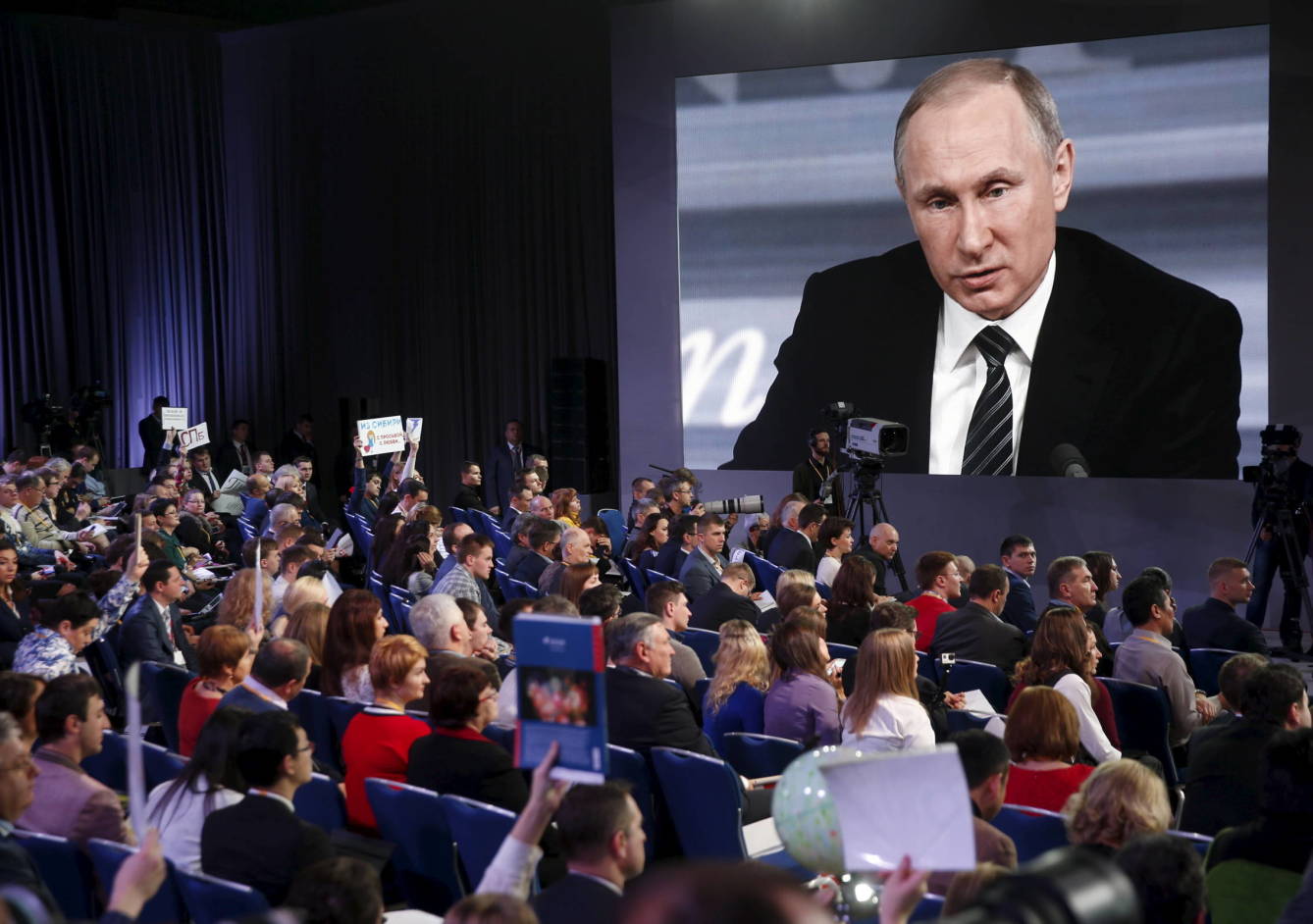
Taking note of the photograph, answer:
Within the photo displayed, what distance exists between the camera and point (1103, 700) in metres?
5.19

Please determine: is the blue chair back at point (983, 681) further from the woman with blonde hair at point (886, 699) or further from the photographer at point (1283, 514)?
the photographer at point (1283, 514)

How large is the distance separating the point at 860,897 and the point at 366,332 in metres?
14.4

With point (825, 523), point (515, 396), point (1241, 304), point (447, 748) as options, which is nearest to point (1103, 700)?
point (447, 748)

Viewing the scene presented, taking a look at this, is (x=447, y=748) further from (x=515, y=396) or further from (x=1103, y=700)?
(x=515, y=396)

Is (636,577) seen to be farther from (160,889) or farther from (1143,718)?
(160,889)

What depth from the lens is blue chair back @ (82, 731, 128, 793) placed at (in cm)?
465

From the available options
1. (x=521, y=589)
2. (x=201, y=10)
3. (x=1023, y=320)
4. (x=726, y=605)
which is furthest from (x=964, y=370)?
(x=201, y=10)

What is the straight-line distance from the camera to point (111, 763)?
4.69 m

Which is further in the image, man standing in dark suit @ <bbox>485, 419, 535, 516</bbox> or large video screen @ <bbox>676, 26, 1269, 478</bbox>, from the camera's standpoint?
man standing in dark suit @ <bbox>485, 419, 535, 516</bbox>

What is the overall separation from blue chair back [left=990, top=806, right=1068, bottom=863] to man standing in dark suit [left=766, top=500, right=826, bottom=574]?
5.01 meters

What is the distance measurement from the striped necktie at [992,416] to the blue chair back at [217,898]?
960 centimetres

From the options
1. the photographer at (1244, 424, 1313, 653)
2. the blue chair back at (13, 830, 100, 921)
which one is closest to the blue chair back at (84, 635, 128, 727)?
the blue chair back at (13, 830, 100, 921)

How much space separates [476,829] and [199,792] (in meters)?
0.72

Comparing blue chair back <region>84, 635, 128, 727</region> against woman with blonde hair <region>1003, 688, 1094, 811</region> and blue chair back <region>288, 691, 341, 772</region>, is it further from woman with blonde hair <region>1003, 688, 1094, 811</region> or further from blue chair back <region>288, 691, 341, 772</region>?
woman with blonde hair <region>1003, 688, 1094, 811</region>
